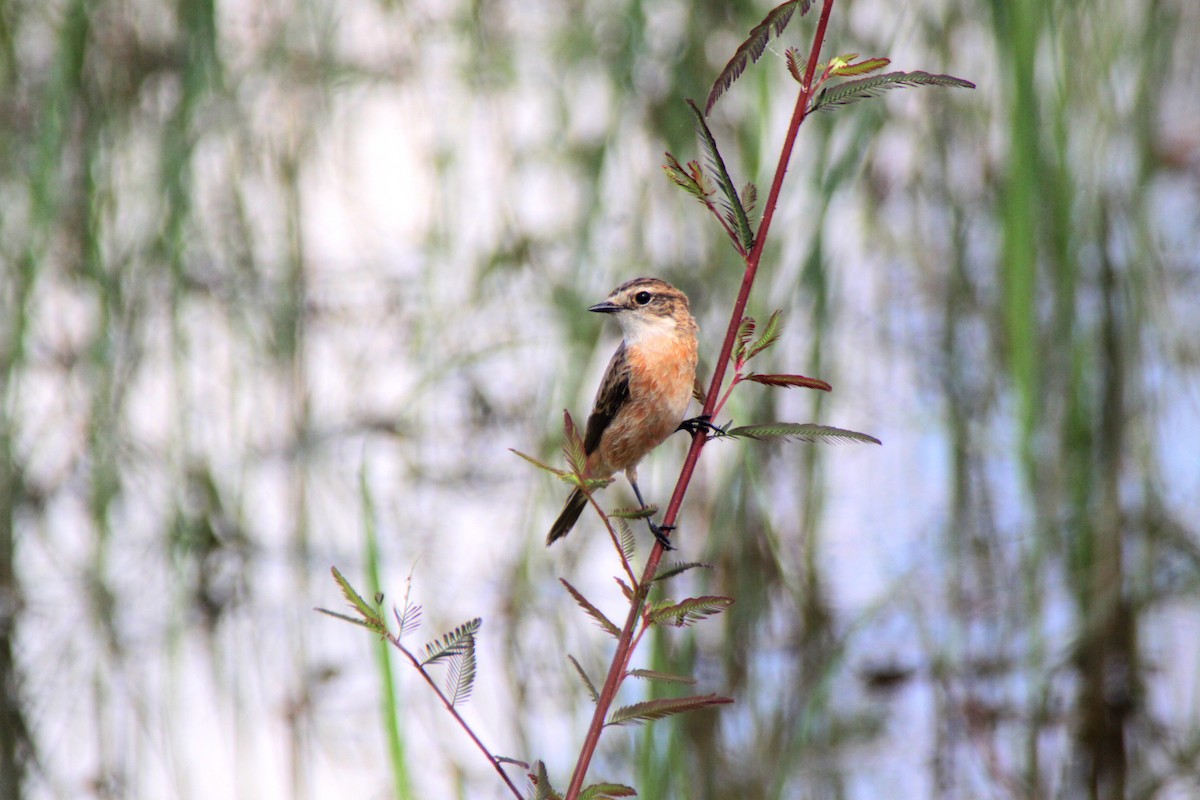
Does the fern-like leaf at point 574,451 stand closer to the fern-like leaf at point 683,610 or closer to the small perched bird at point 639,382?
the fern-like leaf at point 683,610

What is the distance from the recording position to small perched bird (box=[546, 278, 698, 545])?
2270mm

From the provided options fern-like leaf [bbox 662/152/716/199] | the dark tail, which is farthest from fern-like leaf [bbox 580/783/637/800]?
the dark tail

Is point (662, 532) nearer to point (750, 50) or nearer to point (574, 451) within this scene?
point (574, 451)

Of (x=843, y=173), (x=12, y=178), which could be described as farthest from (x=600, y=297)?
(x=12, y=178)

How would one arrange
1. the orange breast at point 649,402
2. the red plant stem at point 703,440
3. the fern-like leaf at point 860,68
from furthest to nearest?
the orange breast at point 649,402
the fern-like leaf at point 860,68
the red plant stem at point 703,440

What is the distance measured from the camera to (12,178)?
3.01m

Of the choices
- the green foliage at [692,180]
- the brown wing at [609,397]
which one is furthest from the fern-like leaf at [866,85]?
the brown wing at [609,397]

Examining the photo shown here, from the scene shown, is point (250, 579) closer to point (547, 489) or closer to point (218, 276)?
point (218, 276)

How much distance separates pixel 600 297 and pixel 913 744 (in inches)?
64.5

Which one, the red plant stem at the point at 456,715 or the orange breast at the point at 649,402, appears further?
the orange breast at the point at 649,402

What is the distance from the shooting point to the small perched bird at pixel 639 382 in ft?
7.45

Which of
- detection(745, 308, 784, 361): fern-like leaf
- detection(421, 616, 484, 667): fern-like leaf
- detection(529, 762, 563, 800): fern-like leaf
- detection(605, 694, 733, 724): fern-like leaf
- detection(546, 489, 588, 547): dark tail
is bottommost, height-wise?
detection(529, 762, 563, 800): fern-like leaf

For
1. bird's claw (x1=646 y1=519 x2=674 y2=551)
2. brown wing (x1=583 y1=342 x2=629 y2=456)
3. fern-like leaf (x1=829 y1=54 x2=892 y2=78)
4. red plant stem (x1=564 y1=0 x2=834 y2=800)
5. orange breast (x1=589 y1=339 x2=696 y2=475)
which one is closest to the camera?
red plant stem (x1=564 y1=0 x2=834 y2=800)

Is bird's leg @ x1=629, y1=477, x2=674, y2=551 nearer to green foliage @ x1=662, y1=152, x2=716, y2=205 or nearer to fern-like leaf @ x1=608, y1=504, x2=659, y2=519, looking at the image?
fern-like leaf @ x1=608, y1=504, x2=659, y2=519
